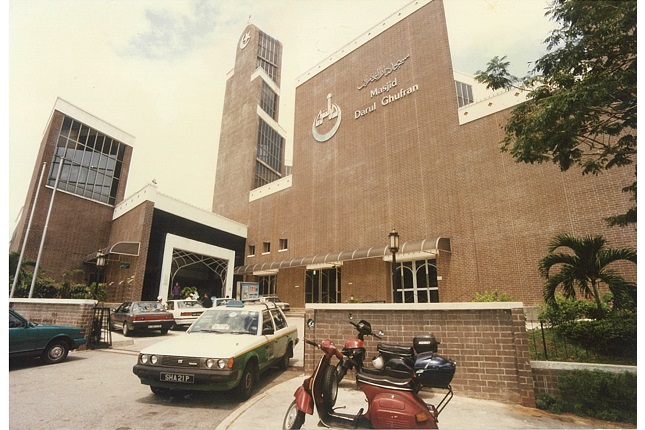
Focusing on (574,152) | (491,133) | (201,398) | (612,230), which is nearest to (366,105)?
(491,133)

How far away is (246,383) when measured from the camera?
5609 mm

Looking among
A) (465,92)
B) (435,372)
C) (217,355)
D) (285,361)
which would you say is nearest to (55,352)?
(285,361)

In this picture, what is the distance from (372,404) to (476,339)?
2778mm

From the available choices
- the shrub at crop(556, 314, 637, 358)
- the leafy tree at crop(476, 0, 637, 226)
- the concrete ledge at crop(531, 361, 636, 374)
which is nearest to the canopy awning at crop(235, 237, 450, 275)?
the leafy tree at crop(476, 0, 637, 226)

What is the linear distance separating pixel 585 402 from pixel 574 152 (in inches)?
186

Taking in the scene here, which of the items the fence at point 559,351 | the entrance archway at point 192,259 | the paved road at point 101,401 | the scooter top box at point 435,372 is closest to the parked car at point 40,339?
the paved road at point 101,401

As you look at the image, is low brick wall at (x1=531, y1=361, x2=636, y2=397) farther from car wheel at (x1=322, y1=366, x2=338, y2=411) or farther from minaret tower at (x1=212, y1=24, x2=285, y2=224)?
minaret tower at (x1=212, y1=24, x2=285, y2=224)

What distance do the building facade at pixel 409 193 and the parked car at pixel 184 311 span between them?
31.3 ft

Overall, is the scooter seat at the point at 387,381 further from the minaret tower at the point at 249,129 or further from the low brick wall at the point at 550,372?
the minaret tower at the point at 249,129

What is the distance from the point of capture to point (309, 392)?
3.93 m

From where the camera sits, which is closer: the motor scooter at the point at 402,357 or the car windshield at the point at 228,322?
the motor scooter at the point at 402,357

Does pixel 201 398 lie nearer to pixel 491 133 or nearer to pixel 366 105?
pixel 491 133

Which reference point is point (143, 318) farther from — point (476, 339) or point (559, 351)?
point (559, 351)

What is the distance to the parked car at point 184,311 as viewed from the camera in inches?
605
